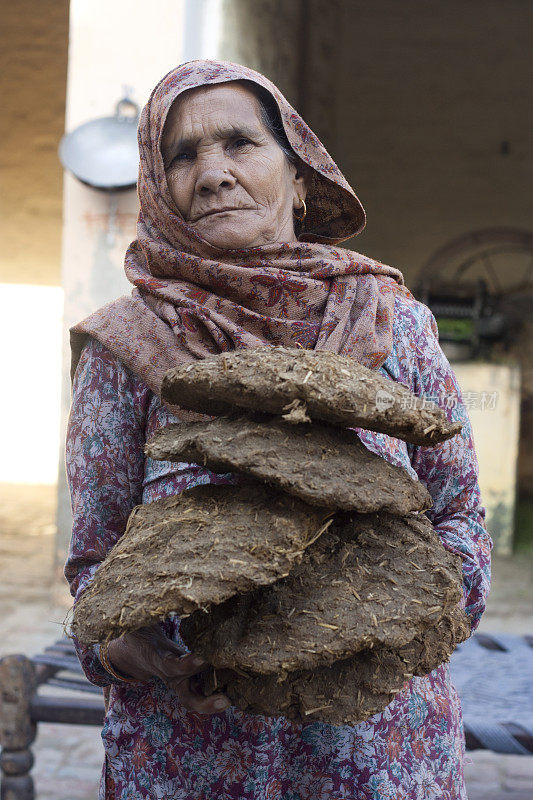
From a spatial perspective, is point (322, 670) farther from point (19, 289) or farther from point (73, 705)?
point (19, 289)

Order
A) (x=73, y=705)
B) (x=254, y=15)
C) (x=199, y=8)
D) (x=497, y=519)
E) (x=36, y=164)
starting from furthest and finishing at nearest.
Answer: (x=36, y=164) < (x=497, y=519) < (x=254, y=15) < (x=199, y=8) < (x=73, y=705)

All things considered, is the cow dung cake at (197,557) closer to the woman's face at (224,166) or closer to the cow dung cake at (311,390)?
the cow dung cake at (311,390)

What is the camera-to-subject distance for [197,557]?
3.24 feet

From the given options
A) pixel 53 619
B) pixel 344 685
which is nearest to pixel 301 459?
pixel 344 685

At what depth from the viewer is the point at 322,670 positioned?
42.8 inches

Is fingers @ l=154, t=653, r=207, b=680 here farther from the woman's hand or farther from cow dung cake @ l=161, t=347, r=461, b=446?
cow dung cake @ l=161, t=347, r=461, b=446

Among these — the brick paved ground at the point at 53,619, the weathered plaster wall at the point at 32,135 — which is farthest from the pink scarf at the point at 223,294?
the weathered plaster wall at the point at 32,135

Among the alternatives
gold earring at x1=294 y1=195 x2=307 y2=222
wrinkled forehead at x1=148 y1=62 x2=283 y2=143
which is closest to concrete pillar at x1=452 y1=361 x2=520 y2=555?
gold earring at x1=294 y1=195 x2=307 y2=222

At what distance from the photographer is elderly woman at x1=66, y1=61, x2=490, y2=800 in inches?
51.6

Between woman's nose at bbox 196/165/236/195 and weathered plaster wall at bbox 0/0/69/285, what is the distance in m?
8.86

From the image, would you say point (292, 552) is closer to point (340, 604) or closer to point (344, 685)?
point (340, 604)

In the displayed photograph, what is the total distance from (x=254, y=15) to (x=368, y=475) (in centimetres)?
498

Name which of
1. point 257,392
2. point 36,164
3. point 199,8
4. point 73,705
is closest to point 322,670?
Answer: point 257,392

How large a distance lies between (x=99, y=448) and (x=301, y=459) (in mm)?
495
